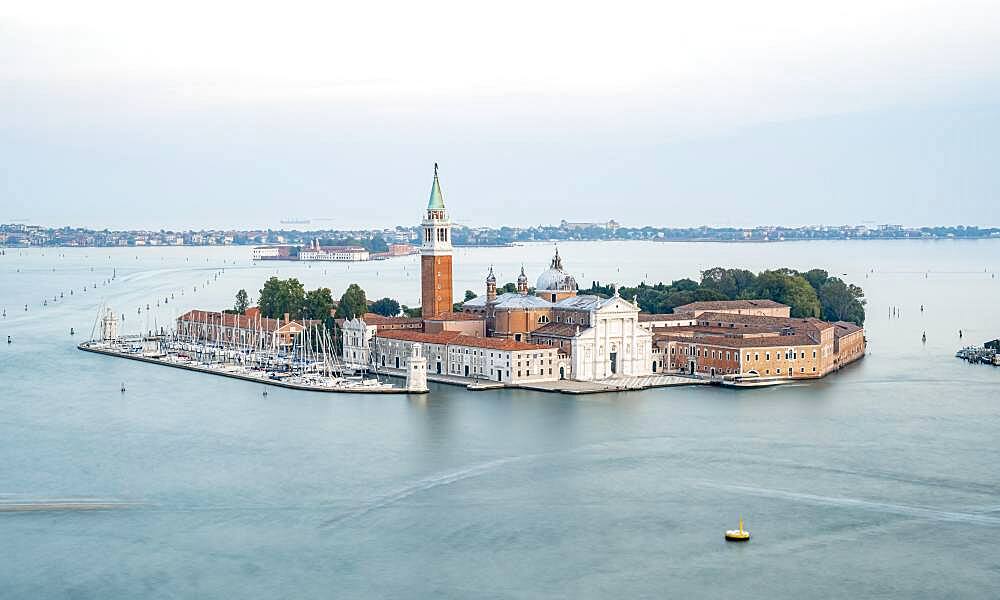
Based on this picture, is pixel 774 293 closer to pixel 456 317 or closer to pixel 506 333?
pixel 506 333

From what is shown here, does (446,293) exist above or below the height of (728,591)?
above

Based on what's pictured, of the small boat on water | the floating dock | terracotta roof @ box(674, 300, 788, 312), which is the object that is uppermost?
terracotta roof @ box(674, 300, 788, 312)

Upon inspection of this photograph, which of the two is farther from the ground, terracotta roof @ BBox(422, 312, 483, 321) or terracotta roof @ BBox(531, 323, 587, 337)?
terracotta roof @ BBox(422, 312, 483, 321)

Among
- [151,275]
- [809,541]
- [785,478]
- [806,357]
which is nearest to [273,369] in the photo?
[806,357]

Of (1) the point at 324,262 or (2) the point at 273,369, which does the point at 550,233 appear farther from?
(2) the point at 273,369

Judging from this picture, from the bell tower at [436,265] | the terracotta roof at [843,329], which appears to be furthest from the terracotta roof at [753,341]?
the bell tower at [436,265]

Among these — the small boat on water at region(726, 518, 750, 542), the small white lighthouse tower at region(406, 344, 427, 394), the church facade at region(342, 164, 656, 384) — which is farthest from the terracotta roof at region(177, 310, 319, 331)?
the small boat on water at region(726, 518, 750, 542)

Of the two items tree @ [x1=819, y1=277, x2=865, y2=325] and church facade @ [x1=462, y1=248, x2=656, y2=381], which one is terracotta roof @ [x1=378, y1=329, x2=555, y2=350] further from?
tree @ [x1=819, y1=277, x2=865, y2=325]

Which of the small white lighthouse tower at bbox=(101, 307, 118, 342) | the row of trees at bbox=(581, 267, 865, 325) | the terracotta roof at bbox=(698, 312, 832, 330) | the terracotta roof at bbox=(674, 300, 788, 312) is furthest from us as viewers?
the row of trees at bbox=(581, 267, 865, 325)
